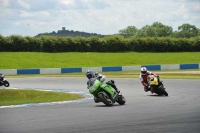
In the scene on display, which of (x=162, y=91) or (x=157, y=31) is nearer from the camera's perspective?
(x=162, y=91)

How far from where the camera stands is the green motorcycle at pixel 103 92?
14438 mm

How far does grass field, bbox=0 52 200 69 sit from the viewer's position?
161 feet

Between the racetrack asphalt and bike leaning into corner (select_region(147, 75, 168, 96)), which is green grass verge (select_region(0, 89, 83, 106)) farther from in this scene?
the racetrack asphalt

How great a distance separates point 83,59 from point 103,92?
4046 centimetres

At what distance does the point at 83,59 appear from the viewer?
180 feet

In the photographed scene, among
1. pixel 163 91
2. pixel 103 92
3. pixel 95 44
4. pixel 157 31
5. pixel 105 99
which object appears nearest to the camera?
pixel 105 99

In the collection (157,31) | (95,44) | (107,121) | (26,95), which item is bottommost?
(26,95)

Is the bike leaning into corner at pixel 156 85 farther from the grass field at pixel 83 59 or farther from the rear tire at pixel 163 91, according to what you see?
the grass field at pixel 83 59

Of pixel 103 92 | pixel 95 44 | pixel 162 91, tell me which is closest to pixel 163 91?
pixel 162 91

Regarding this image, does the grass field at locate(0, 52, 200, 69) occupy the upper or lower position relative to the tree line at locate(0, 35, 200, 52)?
lower

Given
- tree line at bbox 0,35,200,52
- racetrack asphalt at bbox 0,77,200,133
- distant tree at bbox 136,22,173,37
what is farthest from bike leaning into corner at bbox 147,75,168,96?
distant tree at bbox 136,22,173,37

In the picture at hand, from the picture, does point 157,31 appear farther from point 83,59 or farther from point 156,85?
point 156,85

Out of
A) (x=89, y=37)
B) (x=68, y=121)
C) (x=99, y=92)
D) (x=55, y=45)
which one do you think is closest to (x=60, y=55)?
(x=55, y=45)

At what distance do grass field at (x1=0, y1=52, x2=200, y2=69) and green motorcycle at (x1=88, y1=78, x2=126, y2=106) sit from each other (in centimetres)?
3225
